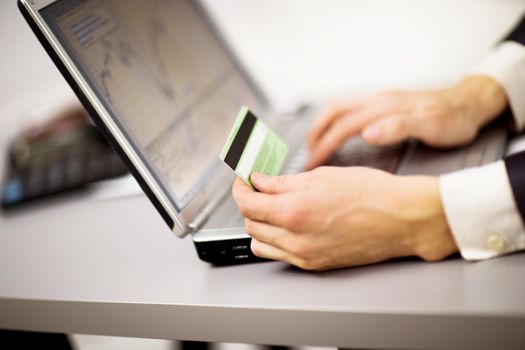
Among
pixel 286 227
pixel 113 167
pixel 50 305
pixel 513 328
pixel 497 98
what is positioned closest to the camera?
pixel 513 328

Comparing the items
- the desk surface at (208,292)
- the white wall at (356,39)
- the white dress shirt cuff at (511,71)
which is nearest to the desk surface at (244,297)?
the desk surface at (208,292)

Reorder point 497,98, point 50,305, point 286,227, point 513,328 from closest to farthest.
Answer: point 513,328, point 286,227, point 50,305, point 497,98

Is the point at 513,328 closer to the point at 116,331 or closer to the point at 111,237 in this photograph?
the point at 116,331

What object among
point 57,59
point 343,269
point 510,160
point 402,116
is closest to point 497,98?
point 402,116

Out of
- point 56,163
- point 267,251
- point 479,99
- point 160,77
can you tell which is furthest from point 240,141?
point 56,163

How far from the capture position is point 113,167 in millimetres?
977

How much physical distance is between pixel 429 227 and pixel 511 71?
395mm

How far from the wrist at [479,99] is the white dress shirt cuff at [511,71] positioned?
0.01m

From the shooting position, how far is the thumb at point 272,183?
0.56m

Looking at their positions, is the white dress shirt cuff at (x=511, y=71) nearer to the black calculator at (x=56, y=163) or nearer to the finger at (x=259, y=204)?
the finger at (x=259, y=204)

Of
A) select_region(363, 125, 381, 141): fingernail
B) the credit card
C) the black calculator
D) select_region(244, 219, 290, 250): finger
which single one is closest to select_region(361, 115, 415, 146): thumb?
select_region(363, 125, 381, 141): fingernail

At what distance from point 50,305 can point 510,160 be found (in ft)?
1.80

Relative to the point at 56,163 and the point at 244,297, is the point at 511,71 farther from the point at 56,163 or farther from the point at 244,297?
the point at 56,163

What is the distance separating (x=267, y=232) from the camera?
552 millimetres
